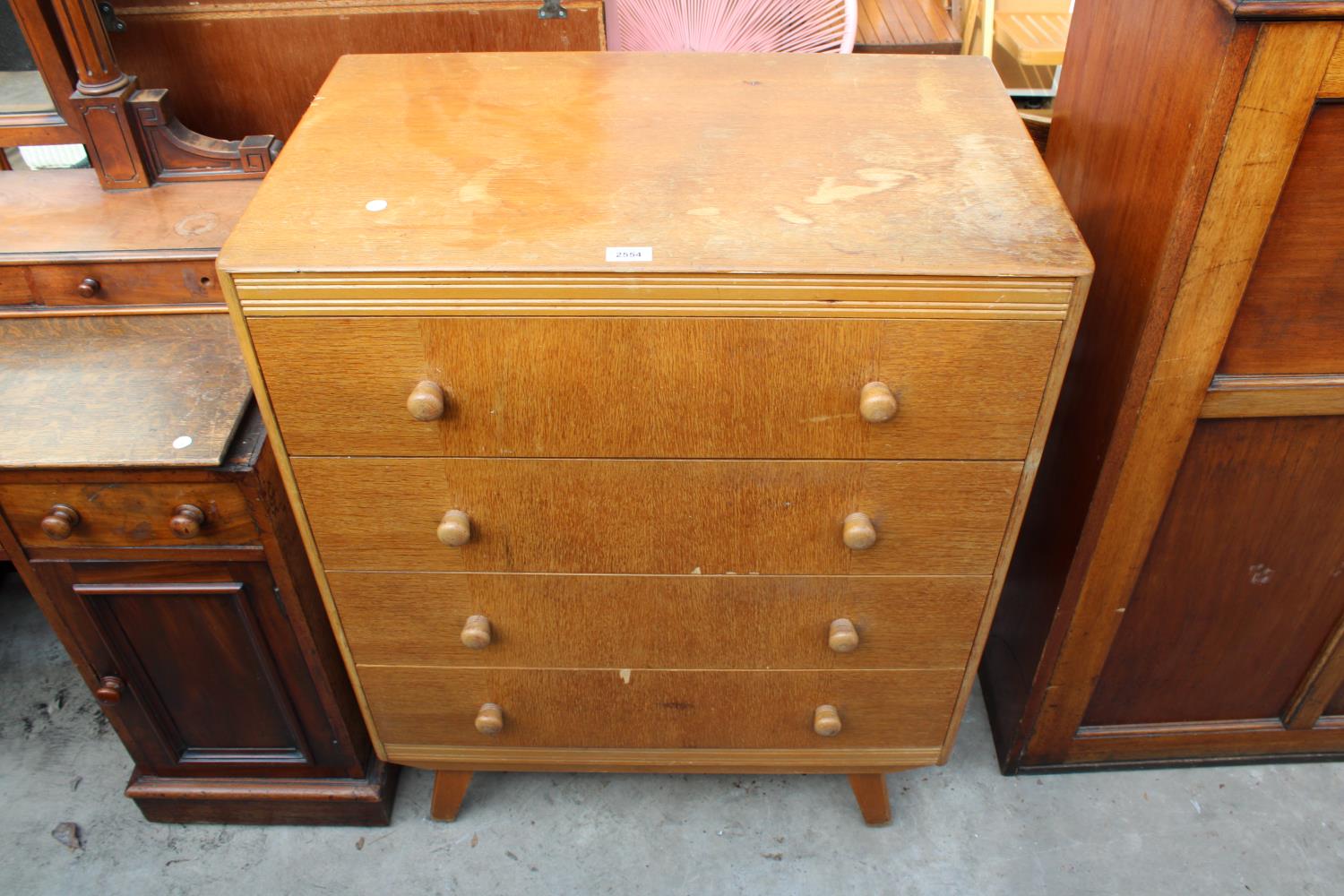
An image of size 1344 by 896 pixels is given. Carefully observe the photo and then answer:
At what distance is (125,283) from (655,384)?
34.6 inches

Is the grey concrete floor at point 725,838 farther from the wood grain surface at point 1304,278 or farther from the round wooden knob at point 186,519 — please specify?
the wood grain surface at point 1304,278


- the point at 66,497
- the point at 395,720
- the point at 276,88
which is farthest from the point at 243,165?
the point at 395,720

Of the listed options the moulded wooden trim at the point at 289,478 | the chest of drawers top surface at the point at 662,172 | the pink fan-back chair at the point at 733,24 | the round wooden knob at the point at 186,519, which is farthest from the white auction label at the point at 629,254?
the pink fan-back chair at the point at 733,24

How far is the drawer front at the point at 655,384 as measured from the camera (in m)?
1.03

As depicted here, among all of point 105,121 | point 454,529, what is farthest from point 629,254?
point 105,121

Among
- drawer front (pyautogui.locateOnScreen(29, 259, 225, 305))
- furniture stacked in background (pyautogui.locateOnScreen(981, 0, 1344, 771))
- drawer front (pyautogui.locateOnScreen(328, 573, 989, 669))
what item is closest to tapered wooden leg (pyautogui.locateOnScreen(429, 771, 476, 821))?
drawer front (pyautogui.locateOnScreen(328, 573, 989, 669))

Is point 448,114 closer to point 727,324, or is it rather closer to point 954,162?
point 727,324

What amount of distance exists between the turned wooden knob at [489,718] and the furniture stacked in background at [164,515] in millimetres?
245

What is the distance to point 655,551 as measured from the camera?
1252 millimetres

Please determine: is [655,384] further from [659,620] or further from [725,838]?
[725,838]

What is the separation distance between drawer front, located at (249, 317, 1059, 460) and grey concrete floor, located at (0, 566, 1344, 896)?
2.77ft

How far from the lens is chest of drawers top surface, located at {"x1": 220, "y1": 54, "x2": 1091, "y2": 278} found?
100 cm

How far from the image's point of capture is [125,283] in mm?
1452

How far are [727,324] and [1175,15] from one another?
596 millimetres
